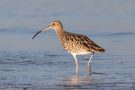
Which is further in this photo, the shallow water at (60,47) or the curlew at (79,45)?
the curlew at (79,45)

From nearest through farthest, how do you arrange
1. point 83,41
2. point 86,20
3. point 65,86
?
point 65,86
point 83,41
point 86,20

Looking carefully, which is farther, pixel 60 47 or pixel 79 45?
pixel 60 47

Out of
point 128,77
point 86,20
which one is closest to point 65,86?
point 128,77

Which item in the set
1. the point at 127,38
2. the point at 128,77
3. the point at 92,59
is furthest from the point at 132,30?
the point at 128,77

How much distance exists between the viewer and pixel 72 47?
1703 cm

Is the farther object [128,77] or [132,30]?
[132,30]

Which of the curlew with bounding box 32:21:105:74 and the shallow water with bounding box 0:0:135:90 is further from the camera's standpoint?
the curlew with bounding box 32:21:105:74

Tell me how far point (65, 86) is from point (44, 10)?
1087 centimetres

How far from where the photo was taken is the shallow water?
1420 centimetres

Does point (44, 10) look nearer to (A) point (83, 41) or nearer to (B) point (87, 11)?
(B) point (87, 11)

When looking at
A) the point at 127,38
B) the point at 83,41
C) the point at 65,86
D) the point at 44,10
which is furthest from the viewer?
the point at 44,10

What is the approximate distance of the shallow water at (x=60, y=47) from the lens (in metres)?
14.2

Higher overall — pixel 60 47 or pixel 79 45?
pixel 79 45

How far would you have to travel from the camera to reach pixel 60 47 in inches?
752
